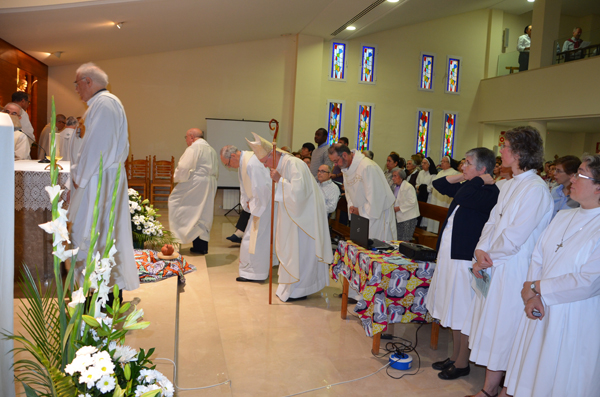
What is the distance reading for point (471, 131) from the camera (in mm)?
14680

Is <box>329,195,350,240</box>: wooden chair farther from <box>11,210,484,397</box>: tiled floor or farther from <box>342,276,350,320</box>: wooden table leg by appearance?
<box>342,276,350,320</box>: wooden table leg

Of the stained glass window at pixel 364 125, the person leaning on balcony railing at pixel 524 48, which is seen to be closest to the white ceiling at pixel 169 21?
the person leaning on balcony railing at pixel 524 48

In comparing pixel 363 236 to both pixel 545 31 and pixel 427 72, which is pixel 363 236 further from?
pixel 427 72

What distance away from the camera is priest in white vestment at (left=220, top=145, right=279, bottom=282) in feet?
18.4

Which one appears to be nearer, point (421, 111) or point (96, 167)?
point (96, 167)

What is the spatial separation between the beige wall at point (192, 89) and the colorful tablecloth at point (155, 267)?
23.7 ft

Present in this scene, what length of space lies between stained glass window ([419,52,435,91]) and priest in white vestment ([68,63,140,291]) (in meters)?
11.8

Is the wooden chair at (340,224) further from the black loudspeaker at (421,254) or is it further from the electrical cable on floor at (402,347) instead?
the black loudspeaker at (421,254)

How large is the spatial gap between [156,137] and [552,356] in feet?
36.0

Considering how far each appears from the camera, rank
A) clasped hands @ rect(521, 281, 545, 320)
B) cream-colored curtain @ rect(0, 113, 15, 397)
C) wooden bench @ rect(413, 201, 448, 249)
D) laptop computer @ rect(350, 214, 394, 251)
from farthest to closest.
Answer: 1. wooden bench @ rect(413, 201, 448, 249)
2. laptop computer @ rect(350, 214, 394, 251)
3. clasped hands @ rect(521, 281, 545, 320)
4. cream-colored curtain @ rect(0, 113, 15, 397)

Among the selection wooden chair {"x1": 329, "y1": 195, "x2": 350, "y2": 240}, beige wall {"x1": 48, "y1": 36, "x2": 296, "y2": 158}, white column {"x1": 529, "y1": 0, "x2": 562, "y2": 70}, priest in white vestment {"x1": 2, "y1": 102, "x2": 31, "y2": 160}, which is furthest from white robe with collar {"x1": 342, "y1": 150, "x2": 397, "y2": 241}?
white column {"x1": 529, "y1": 0, "x2": 562, "y2": 70}

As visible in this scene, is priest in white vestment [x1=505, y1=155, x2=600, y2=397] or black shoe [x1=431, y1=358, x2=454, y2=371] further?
black shoe [x1=431, y1=358, x2=454, y2=371]

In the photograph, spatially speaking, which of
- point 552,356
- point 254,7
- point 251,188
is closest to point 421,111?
point 254,7

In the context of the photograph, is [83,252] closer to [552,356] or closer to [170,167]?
[552,356]
